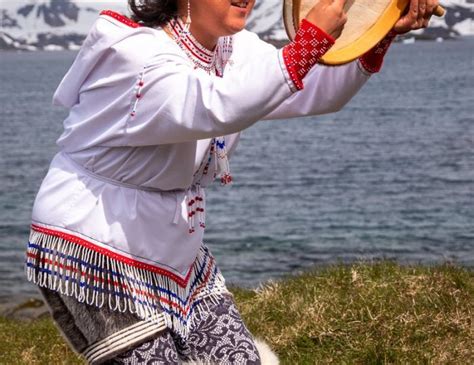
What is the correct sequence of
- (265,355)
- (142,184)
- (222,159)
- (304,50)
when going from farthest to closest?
(265,355)
(222,159)
(142,184)
(304,50)

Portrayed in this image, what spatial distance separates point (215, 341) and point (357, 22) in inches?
48.1

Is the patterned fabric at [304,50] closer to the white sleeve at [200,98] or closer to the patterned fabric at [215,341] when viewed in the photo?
the white sleeve at [200,98]

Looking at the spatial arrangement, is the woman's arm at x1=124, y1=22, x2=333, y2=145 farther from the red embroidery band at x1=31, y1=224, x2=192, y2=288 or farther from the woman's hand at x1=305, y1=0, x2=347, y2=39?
the red embroidery band at x1=31, y1=224, x2=192, y2=288

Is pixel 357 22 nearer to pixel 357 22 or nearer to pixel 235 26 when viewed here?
pixel 357 22

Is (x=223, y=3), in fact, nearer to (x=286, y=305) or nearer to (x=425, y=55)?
(x=286, y=305)

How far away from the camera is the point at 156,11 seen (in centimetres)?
353

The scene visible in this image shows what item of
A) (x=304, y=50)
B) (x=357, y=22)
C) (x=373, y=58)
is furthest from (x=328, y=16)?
(x=373, y=58)

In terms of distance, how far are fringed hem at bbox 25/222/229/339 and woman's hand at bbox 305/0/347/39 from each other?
41.9 inches

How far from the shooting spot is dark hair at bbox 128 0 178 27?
3.52 m

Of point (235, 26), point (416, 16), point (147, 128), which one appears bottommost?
point (147, 128)

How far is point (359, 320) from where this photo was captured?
5.46 m

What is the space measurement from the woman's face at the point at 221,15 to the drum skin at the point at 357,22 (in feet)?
0.55

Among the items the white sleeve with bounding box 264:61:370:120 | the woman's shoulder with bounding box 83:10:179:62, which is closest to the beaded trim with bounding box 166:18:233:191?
the woman's shoulder with bounding box 83:10:179:62

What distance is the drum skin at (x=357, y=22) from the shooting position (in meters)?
3.26
